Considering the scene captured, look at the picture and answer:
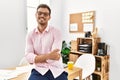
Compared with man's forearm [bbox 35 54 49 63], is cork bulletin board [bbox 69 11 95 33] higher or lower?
higher

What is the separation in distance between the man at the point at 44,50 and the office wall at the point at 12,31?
1531mm

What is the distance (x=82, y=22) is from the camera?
145 inches

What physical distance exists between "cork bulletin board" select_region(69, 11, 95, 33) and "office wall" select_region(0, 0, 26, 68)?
1.30 meters

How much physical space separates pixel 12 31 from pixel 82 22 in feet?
5.52

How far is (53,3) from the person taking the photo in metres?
4.08

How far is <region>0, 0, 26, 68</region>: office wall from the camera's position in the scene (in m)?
2.88

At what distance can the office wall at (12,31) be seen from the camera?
2876 mm

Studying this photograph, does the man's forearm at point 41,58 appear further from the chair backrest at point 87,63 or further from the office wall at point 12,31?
the office wall at point 12,31

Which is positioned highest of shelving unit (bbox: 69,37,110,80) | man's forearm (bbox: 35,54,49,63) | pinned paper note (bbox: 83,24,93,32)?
pinned paper note (bbox: 83,24,93,32)

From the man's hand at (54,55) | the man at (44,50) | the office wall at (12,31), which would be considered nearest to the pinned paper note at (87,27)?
the office wall at (12,31)

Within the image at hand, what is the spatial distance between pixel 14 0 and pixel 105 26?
79.2 inches

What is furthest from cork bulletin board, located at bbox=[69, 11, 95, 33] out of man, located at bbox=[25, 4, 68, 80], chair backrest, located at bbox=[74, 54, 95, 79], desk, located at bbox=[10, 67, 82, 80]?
man, located at bbox=[25, 4, 68, 80]

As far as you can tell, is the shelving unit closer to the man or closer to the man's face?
the man

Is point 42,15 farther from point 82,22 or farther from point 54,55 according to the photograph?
point 82,22
